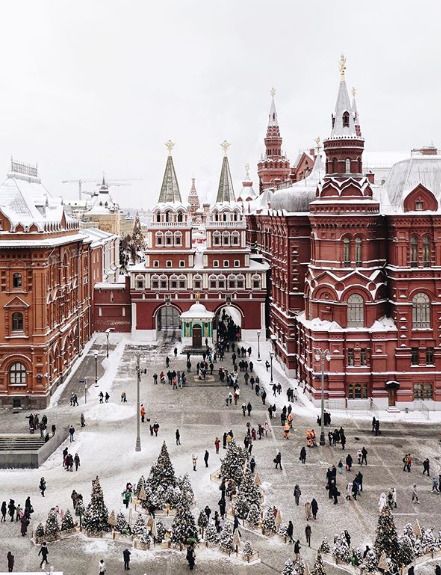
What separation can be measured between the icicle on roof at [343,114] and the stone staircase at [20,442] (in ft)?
100

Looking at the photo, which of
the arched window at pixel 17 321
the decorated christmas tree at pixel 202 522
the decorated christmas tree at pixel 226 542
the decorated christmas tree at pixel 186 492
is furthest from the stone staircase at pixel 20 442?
the decorated christmas tree at pixel 226 542

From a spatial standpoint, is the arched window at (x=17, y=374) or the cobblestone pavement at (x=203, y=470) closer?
the cobblestone pavement at (x=203, y=470)

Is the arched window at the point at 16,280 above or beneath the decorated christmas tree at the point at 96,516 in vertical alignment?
above

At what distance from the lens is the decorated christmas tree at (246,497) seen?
3206 cm

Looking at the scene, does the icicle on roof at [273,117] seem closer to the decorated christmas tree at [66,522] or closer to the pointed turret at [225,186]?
the pointed turret at [225,186]

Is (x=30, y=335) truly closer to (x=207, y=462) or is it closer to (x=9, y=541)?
(x=207, y=462)

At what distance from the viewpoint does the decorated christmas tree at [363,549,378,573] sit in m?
26.8

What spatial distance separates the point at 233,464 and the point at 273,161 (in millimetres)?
84824

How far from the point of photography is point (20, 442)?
4162cm

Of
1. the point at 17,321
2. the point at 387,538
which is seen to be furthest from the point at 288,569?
the point at 17,321

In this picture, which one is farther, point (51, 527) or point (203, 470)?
point (203, 470)

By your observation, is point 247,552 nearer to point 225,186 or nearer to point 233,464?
point 233,464

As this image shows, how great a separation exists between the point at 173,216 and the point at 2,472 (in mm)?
47819

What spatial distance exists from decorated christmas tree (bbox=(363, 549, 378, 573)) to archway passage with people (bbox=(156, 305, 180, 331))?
56.4 metres
